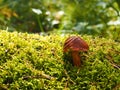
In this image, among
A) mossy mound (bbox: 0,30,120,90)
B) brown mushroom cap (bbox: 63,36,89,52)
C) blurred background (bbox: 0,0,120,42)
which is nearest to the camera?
mossy mound (bbox: 0,30,120,90)

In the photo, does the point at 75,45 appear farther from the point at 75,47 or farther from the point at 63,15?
the point at 63,15

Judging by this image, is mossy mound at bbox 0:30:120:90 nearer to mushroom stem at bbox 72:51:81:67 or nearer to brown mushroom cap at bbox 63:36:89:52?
mushroom stem at bbox 72:51:81:67

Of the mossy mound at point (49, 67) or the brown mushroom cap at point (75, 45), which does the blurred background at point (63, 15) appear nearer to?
the mossy mound at point (49, 67)

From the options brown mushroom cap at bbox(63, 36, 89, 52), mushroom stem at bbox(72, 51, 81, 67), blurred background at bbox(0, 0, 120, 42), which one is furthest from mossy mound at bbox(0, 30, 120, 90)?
blurred background at bbox(0, 0, 120, 42)

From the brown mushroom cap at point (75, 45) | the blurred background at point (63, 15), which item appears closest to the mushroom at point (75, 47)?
the brown mushroom cap at point (75, 45)

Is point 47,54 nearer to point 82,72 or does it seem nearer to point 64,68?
point 64,68

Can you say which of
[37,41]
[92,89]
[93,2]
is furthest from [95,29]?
[92,89]
